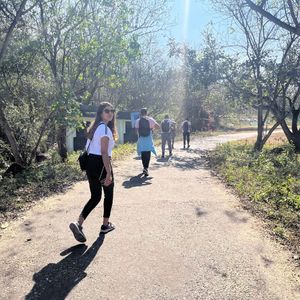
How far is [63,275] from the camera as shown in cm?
390

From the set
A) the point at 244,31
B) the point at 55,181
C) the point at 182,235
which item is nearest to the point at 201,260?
the point at 182,235

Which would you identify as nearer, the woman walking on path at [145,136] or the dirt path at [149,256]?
the dirt path at [149,256]

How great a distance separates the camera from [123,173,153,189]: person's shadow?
8.54 metres

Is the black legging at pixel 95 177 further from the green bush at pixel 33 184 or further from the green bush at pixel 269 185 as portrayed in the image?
the green bush at pixel 269 185

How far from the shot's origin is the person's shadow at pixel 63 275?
355cm

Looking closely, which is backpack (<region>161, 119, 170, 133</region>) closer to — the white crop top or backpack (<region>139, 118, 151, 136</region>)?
A: backpack (<region>139, 118, 151, 136</region>)

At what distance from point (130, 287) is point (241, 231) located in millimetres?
2251

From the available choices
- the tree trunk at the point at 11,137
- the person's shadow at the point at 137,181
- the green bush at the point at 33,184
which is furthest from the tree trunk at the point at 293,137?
the tree trunk at the point at 11,137

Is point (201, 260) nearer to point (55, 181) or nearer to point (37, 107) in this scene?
point (55, 181)

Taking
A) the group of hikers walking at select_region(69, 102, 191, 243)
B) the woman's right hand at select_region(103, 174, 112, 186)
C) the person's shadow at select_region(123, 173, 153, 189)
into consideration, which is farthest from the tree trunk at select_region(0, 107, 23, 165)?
the woman's right hand at select_region(103, 174, 112, 186)

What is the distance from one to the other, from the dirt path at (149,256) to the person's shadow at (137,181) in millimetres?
1460

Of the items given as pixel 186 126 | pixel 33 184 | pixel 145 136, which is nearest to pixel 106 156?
pixel 33 184

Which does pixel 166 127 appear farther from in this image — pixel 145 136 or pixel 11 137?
pixel 11 137

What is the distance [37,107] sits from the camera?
11.2 meters
